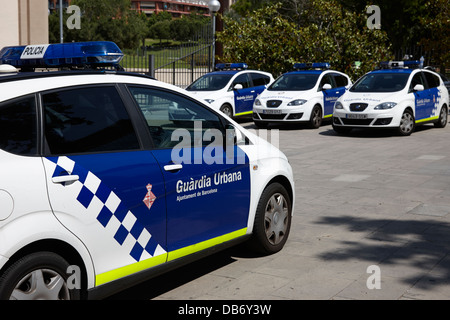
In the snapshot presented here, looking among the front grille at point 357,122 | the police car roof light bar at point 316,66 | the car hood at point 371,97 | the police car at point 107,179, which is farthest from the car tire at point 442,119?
the police car at point 107,179

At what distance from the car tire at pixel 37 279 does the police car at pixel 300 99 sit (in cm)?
1326

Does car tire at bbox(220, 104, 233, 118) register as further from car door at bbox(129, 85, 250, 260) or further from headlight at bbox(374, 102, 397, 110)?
car door at bbox(129, 85, 250, 260)

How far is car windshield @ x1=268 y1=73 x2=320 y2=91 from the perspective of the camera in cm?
1739

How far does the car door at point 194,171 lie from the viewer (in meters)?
4.26

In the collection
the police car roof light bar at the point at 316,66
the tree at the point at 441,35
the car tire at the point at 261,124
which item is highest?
the tree at the point at 441,35

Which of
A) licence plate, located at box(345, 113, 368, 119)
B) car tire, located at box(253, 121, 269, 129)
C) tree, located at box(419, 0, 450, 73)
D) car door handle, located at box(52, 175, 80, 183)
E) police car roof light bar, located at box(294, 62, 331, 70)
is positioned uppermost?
tree, located at box(419, 0, 450, 73)

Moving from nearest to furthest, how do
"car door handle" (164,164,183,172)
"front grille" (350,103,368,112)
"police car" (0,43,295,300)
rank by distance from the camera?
"police car" (0,43,295,300)
"car door handle" (164,164,183,172)
"front grille" (350,103,368,112)

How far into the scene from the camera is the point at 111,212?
147 inches

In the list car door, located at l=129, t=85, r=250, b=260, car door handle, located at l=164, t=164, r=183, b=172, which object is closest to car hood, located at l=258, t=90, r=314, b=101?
car door, located at l=129, t=85, r=250, b=260

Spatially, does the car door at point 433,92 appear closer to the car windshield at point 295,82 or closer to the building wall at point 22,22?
the car windshield at point 295,82

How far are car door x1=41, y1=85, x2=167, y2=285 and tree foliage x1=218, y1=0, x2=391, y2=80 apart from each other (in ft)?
66.3

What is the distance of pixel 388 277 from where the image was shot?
494cm
